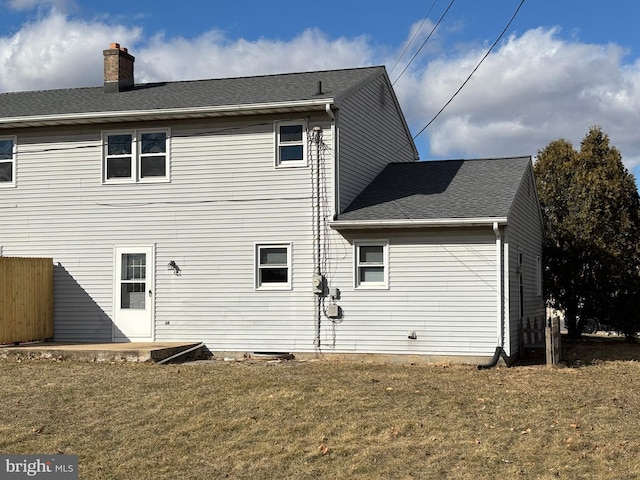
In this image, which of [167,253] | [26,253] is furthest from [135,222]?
[26,253]

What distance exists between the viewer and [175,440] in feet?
29.7

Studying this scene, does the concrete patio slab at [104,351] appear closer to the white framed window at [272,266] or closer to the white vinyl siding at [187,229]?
the white vinyl siding at [187,229]

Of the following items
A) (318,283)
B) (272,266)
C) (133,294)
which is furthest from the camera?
(133,294)

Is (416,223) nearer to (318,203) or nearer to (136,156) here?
(318,203)

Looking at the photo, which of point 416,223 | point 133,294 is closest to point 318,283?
point 416,223

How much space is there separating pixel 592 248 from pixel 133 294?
12761 mm

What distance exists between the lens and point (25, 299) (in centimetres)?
1672

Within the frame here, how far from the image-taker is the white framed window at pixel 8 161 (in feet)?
58.8

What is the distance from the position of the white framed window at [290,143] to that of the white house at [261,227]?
1.3 inches

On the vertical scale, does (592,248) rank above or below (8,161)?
below

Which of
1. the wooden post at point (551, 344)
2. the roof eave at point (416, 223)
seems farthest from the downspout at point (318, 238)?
the wooden post at point (551, 344)

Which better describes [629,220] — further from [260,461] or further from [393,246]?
[260,461]

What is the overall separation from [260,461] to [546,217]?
16.4 meters

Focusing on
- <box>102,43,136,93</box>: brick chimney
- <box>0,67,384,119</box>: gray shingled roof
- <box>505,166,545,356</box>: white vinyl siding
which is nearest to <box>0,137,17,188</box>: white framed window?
<box>0,67,384,119</box>: gray shingled roof
